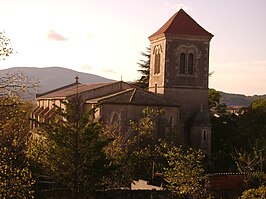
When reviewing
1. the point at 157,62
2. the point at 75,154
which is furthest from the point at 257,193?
the point at 157,62

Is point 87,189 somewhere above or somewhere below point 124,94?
below

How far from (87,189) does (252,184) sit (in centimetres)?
1019

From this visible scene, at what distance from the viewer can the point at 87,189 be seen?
22.4 meters

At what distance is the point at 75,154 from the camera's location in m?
21.9

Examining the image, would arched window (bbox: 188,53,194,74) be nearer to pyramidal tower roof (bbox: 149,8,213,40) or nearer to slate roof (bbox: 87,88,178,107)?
pyramidal tower roof (bbox: 149,8,213,40)

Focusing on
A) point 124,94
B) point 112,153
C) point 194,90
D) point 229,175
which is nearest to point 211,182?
point 229,175

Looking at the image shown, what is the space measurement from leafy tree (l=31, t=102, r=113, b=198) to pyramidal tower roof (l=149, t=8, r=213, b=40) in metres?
18.2

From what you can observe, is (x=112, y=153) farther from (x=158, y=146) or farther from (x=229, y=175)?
(x=229, y=175)

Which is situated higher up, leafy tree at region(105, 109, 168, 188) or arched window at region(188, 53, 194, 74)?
arched window at region(188, 53, 194, 74)

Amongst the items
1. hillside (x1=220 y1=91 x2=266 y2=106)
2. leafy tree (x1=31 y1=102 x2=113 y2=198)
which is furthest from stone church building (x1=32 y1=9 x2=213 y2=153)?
hillside (x1=220 y1=91 x2=266 y2=106)

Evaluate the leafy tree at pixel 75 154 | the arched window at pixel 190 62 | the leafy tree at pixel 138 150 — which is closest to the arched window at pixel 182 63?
the arched window at pixel 190 62

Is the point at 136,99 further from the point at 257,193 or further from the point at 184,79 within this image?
the point at 257,193

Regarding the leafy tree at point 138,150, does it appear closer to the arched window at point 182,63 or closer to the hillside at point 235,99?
the arched window at point 182,63

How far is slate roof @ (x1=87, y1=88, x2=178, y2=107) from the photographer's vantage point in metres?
33.8
